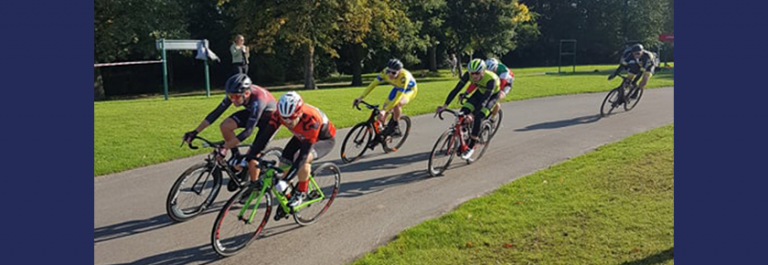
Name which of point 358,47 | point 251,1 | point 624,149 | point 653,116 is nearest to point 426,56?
point 358,47

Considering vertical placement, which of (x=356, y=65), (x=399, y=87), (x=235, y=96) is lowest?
(x=235, y=96)

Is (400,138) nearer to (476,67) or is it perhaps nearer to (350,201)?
(476,67)

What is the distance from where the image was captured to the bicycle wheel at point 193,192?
21.9 feet

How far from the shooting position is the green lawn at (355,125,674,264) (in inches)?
219

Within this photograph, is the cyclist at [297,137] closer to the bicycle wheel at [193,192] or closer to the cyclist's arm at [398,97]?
the bicycle wheel at [193,192]

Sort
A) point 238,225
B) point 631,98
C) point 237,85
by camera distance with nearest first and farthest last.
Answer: point 238,225, point 237,85, point 631,98

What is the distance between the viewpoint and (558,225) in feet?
21.0

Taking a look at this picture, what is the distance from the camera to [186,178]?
666 cm

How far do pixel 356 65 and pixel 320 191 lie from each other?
99.7 feet

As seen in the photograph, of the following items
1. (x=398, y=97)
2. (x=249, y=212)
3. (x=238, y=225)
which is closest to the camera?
(x=238, y=225)

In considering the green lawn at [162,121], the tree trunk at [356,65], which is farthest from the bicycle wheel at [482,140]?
the tree trunk at [356,65]

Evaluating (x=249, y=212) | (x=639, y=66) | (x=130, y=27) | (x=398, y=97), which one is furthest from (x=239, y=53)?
(x=130, y=27)

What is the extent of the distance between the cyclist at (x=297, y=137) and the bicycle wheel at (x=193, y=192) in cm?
57

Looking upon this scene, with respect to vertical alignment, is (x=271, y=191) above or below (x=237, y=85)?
below
